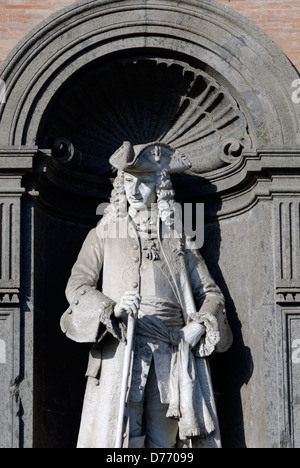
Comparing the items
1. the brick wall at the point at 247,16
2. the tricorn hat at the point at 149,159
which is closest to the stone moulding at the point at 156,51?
the brick wall at the point at 247,16

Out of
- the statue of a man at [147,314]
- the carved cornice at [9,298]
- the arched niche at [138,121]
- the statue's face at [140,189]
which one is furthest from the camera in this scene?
the statue's face at [140,189]

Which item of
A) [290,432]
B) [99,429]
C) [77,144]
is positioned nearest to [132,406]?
[99,429]

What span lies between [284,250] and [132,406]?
1787 mm

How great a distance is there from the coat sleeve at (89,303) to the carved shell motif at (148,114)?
94 centimetres

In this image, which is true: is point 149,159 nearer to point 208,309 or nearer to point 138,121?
point 138,121

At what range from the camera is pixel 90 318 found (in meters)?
14.2

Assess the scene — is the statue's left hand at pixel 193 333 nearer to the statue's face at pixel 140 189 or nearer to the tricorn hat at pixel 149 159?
the statue's face at pixel 140 189

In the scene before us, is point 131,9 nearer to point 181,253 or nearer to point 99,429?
point 181,253

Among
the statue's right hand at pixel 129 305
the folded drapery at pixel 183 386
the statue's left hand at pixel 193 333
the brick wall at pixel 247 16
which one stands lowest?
the folded drapery at pixel 183 386

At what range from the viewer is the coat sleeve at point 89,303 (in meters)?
14.1

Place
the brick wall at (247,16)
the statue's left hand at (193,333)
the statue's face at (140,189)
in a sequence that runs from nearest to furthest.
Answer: the statue's left hand at (193,333) < the statue's face at (140,189) < the brick wall at (247,16)

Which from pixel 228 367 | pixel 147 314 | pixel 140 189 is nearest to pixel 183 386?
pixel 147 314

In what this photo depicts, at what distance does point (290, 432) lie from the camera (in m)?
14.2

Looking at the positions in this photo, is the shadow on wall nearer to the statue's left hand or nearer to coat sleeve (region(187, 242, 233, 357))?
coat sleeve (region(187, 242, 233, 357))
